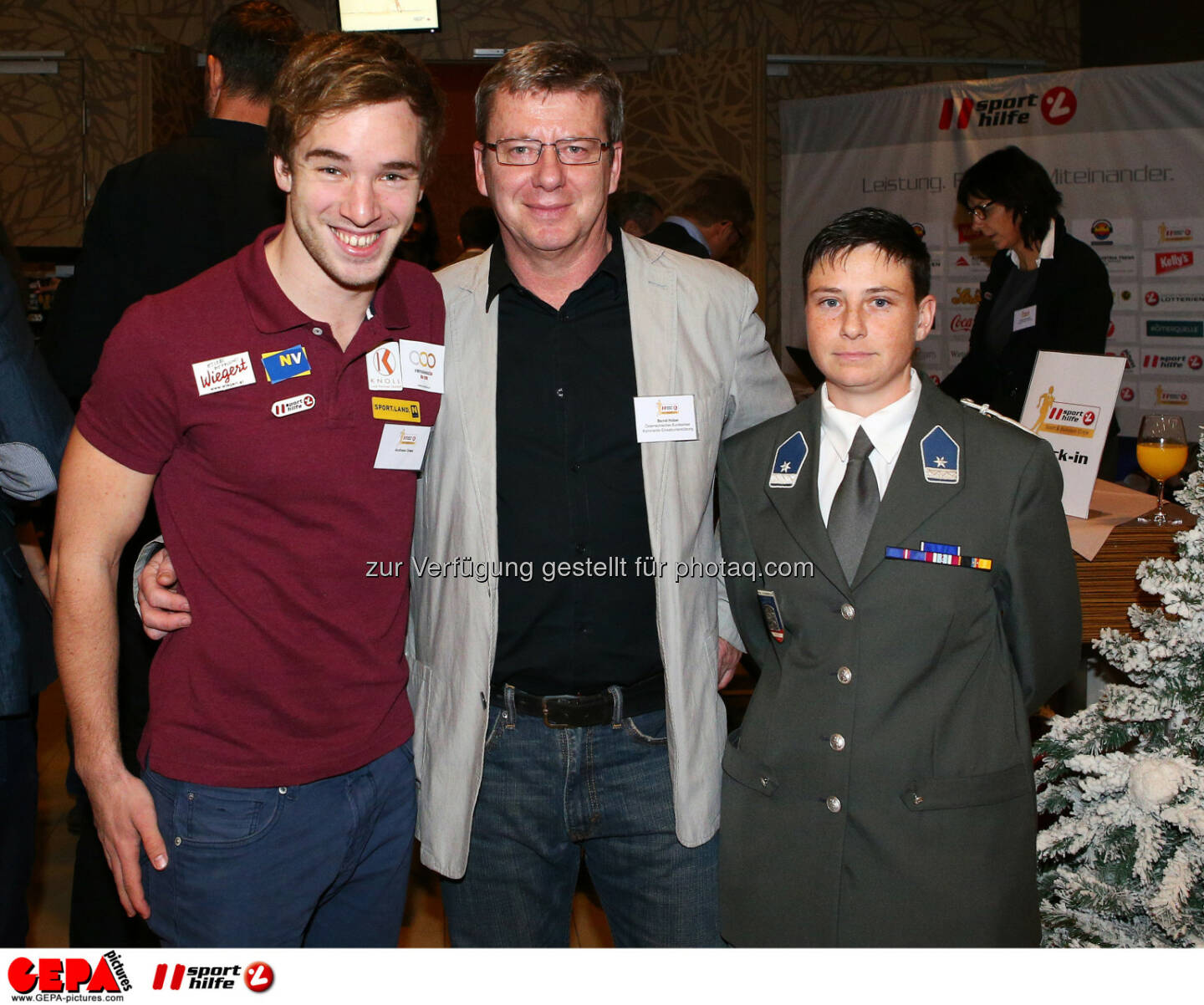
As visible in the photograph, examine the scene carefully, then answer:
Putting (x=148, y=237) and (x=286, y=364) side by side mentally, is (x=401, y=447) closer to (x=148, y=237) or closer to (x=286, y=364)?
(x=286, y=364)

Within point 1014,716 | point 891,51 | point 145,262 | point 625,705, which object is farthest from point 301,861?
point 891,51

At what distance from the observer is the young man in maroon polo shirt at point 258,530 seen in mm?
1472

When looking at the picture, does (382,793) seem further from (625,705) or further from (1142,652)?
(1142,652)

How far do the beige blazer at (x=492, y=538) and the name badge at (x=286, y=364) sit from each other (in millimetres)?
316

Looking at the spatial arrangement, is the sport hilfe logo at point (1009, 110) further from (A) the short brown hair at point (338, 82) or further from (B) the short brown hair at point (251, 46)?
(A) the short brown hair at point (338, 82)

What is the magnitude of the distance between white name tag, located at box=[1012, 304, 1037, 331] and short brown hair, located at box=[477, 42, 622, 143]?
255 cm

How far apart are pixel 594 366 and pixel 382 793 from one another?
790mm

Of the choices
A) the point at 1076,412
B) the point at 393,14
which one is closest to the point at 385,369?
the point at 1076,412

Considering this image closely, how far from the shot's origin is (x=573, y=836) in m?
1.88

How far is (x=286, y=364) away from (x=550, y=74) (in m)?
0.68

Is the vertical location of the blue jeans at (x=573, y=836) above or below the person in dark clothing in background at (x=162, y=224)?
below

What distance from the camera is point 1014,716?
1.68 m
